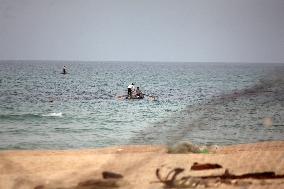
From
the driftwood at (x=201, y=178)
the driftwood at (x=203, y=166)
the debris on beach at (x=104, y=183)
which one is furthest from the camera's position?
the driftwood at (x=203, y=166)

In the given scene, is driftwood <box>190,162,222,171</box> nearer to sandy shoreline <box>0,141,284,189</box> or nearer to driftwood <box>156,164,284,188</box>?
sandy shoreline <box>0,141,284,189</box>

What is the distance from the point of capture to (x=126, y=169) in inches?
410

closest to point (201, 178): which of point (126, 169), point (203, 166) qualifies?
point (203, 166)

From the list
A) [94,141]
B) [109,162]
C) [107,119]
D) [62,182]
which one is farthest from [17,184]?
[107,119]

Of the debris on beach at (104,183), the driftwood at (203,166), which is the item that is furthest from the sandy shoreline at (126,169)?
the driftwood at (203,166)

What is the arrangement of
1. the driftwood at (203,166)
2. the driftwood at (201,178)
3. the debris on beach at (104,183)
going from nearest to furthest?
the debris on beach at (104,183)
the driftwood at (201,178)
the driftwood at (203,166)

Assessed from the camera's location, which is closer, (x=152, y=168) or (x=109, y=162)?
(x=152, y=168)

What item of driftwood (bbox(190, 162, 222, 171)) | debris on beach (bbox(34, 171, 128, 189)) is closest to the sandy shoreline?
debris on beach (bbox(34, 171, 128, 189))

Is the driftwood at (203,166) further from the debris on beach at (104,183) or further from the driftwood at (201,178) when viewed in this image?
the debris on beach at (104,183)

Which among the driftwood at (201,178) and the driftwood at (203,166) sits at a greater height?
the driftwood at (201,178)

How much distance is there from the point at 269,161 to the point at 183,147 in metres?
3.17

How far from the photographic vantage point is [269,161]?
38.4 feet

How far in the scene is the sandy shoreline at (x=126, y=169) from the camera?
9125 millimetres

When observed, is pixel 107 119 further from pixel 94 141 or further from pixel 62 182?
pixel 62 182
